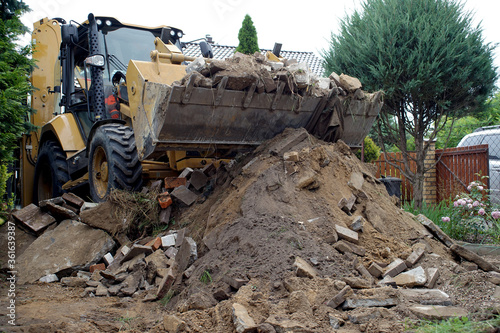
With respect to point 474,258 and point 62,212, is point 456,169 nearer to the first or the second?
point 474,258

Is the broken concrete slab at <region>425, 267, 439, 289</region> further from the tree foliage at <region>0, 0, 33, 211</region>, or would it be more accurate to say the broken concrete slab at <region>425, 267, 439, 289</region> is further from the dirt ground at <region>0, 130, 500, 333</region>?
the tree foliage at <region>0, 0, 33, 211</region>

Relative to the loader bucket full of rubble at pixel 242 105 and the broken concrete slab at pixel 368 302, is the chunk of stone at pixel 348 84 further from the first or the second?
the broken concrete slab at pixel 368 302

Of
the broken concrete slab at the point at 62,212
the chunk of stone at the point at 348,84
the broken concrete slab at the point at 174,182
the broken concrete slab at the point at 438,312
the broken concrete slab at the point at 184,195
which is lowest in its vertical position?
the broken concrete slab at the point at 438,312

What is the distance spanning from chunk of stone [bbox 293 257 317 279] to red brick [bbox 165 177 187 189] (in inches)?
92.8

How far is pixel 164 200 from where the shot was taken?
5.29 meters

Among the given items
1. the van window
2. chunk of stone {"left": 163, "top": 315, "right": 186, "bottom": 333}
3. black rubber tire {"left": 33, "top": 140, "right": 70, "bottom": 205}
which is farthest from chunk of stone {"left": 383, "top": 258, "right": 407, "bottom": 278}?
the van window

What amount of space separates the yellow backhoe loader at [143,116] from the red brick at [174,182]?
0.28 m

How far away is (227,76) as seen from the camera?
15.6 feet

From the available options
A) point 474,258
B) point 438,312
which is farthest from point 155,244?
point 474,258

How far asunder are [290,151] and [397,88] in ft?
13.8

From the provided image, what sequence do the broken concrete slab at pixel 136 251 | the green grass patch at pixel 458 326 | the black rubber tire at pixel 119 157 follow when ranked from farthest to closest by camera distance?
the black rubber tire at pixel 119 157 → the broken concrete slab at pixel 136 251 → the green grass patch at pixel 458 326

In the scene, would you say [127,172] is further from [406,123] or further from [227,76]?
[406,123]

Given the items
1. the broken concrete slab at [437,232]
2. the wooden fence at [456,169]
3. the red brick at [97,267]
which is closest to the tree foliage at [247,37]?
the wooden fence at [456,169]

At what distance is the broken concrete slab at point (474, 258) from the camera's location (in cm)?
420
